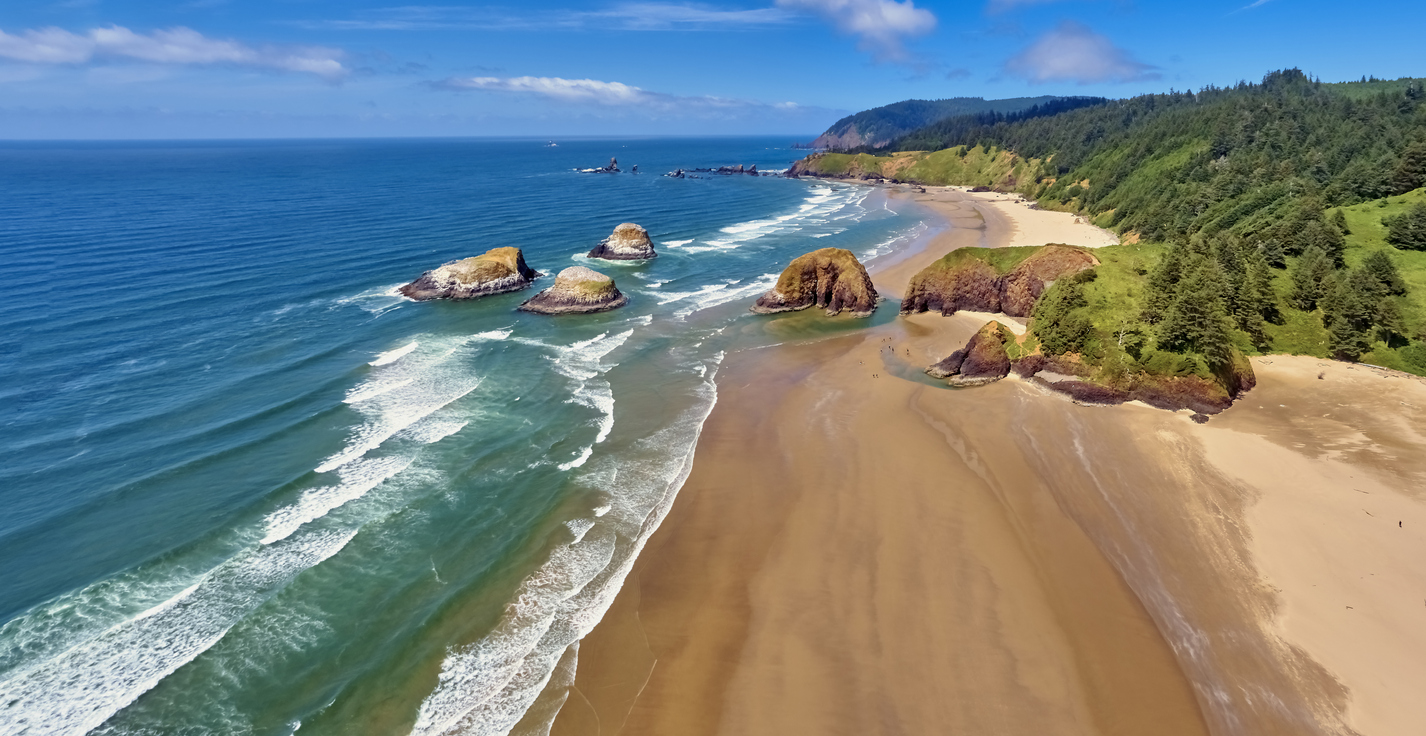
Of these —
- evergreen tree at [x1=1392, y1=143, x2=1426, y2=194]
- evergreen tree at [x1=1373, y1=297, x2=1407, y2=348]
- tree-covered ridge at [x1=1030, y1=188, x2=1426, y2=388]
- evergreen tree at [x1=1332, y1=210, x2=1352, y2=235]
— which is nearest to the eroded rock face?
tree-covered ridge at [x1=1030, y1=188, x2=1426, y2=388]

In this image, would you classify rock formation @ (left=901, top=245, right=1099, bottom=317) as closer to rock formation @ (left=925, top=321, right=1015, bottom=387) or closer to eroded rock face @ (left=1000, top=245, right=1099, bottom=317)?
eroded rock face @ (left=1000, top=245, right=1099, bottom=317)

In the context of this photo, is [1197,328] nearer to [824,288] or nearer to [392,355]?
[824,288]

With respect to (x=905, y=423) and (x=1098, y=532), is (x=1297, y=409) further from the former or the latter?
(x=905, y=423)

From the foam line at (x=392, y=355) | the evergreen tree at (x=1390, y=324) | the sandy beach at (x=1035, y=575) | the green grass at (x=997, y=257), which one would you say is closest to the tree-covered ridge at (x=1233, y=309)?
the evergreen tree at (x=1390, y=324)

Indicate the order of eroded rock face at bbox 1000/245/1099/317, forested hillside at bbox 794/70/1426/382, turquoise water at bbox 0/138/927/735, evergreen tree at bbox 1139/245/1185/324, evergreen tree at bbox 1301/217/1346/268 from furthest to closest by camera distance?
eroded rock face at bbox 1000/245/1099/317 < evergreen tree at bbox 1301/217/1346/268 < evergreen tree at bbox 1139/245/1185/324 < forested hillside at bbox 794/70/1426/382 < turquoise water at bbox 0/138/927/735

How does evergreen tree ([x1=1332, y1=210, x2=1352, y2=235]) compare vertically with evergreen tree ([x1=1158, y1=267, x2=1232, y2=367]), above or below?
above

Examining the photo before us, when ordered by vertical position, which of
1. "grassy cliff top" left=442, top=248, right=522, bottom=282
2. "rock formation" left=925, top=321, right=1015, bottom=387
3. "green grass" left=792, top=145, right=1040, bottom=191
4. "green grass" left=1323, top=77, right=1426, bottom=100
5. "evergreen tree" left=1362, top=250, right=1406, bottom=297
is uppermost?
"green grass" left=1323, top=77, right=1426, bottom=100

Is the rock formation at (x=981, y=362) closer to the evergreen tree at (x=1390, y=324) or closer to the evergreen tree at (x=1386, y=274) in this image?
the evergreen tree at (x=1390, y=324)
